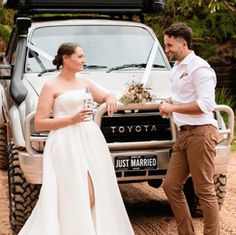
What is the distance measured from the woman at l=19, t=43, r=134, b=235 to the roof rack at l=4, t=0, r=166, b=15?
2.45m

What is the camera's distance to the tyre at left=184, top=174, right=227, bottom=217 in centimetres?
661

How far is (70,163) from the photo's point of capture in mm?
5316

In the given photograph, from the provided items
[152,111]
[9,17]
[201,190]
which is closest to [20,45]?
[152,111]

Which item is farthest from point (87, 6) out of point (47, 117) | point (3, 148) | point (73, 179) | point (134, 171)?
point (73, 179)

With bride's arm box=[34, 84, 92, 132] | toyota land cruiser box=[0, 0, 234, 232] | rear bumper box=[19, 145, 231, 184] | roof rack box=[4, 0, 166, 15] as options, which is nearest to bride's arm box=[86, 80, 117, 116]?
toyota land cruiser box=[0, 0, 234, 232]

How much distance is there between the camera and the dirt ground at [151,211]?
21.3 ft

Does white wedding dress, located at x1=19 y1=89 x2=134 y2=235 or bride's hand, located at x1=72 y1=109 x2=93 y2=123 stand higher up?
bride's hand, located at x1=72 y1=109 x2=93 y2=123

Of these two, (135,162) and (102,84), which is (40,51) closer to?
(102,84)

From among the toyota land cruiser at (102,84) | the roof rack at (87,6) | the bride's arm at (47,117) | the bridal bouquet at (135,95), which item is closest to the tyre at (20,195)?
the toyota land cruiser at (102,84)

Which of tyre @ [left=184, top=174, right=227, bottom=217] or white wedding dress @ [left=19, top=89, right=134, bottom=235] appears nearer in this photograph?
white wedding dress @ [left=19, top=89, right=134, bottom=235]

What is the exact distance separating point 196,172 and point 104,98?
981 mm

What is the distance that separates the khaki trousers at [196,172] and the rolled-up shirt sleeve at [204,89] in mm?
249

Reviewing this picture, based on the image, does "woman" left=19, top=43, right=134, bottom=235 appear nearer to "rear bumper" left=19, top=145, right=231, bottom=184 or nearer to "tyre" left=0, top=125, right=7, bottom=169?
"rear bumper" left=19, top=145, right=231, bottom=184

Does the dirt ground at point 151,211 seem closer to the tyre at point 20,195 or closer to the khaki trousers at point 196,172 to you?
the tyre at point 20,195
